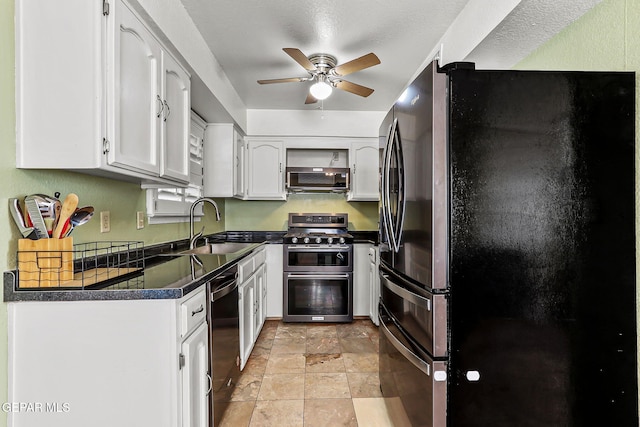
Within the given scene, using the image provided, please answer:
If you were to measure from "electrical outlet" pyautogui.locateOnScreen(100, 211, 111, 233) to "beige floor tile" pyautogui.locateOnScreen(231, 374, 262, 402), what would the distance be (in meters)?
1.29

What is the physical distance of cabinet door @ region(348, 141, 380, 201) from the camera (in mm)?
3750

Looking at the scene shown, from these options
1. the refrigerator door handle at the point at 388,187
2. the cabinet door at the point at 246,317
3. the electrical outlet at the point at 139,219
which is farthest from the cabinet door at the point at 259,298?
the refrigerator door handle at the point at 388,187

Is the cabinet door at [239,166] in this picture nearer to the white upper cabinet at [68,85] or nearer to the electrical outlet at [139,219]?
the electrical outlet at [139,219]

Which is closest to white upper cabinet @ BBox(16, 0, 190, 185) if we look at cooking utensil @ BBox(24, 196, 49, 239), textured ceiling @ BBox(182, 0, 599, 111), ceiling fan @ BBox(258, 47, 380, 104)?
cooking utensil @ BBox(24, 196, 49, 239)

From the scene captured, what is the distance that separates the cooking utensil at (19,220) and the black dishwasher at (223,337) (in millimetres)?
702

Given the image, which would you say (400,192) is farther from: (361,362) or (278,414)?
(361,362)

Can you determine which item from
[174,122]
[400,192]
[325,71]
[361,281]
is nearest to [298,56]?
[325,71]

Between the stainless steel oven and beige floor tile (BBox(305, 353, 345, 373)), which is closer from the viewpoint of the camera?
beige floor tile (BBox(305, 353, 345, 373))

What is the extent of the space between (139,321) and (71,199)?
Answer: 544 millimetres

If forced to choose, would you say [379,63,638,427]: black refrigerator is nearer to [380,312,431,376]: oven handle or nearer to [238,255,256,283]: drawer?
[380,312,431,376]: oven handle

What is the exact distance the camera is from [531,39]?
1.71 m

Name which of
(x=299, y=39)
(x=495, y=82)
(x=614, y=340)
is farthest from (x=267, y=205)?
(x=614, y=340)

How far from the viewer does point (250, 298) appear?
8.55 ft

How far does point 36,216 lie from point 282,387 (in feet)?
5.79
